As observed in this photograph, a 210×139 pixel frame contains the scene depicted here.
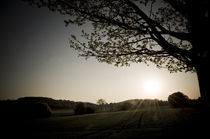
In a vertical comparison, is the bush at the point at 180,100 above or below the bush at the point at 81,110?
above

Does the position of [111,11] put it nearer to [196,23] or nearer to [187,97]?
[196,23]

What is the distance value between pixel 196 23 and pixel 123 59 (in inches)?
148

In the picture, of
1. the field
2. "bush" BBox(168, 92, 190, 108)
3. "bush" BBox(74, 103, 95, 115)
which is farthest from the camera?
"bush" BBox(74, 103, 95, 115)

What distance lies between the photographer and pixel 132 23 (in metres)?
5.88

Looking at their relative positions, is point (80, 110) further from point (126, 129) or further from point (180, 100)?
point (126, 129)

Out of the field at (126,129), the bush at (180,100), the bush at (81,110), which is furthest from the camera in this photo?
the bush at (81,110)

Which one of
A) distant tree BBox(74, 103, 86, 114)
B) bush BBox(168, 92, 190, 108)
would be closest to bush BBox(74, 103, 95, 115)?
distant tree BBox(74, 103, 86, 114)

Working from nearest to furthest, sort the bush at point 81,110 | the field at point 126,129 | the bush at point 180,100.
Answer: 1. the field at point 126,129
2. the bush at point 180,100
3. the bush at point 81,110

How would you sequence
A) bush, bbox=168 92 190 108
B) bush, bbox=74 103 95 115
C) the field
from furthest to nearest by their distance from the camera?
bush, bbox=74 103 95 115
bush, bbox=168 92 190 108
the field

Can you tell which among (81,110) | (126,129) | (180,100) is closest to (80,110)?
(81,110)

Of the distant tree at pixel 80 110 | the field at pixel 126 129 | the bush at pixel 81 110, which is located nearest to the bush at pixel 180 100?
the field at pixel 126 129

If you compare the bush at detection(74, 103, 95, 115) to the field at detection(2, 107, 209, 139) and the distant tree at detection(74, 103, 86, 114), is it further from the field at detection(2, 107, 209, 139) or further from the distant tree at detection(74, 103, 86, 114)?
the field at detection(2, 107, 209, 139)

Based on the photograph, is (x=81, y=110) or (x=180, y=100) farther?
(x=81, y=110)

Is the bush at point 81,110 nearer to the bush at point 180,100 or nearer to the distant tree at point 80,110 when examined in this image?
the distant tree at point 80,110
